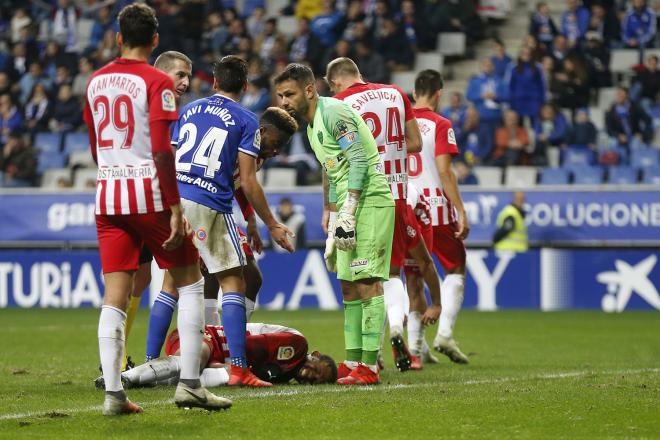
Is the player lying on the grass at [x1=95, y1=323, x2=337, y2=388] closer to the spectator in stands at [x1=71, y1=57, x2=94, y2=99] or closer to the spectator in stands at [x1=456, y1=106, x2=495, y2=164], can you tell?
the spectator in stands at [x1=456, y1=106, x2=495, y2=164]

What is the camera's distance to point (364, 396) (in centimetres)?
756

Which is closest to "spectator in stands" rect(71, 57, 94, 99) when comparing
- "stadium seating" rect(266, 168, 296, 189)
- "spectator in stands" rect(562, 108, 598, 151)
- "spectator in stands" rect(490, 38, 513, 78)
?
"stadium seating" rect(266, 168, 296, 189)

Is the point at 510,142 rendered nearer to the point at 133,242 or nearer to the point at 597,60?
the point at 597,60

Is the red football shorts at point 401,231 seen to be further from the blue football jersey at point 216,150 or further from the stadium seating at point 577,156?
the stadium seating at point 577,156

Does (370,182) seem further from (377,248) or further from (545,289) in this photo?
(545,289)

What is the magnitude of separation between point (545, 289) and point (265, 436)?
12.4 meters

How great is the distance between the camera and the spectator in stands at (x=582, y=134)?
20.6 metres

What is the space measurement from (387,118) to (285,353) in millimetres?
2032

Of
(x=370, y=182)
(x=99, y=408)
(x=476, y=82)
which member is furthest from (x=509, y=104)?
(x=99, y=408)

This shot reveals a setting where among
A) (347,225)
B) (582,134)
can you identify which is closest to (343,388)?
(347,225)

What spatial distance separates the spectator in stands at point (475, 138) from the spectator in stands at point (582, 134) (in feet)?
4.48

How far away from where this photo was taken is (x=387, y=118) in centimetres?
920

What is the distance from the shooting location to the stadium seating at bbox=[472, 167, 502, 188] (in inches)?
786

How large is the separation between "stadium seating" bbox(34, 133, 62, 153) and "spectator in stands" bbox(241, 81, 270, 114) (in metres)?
3.76
